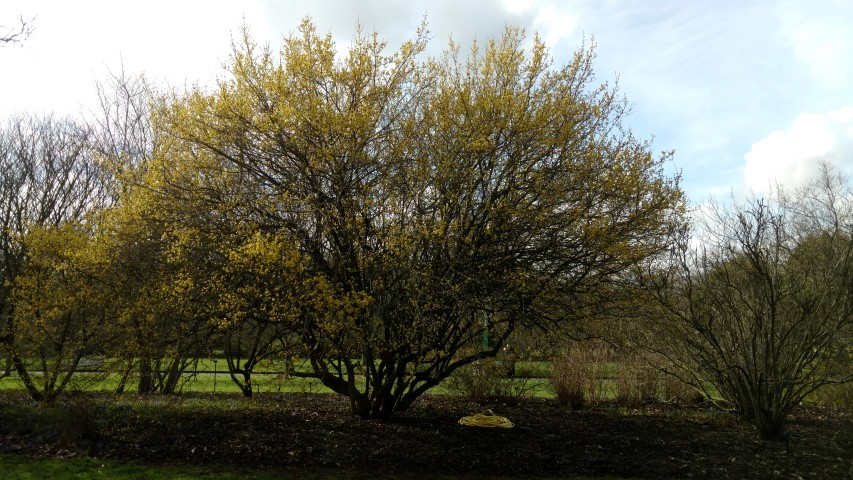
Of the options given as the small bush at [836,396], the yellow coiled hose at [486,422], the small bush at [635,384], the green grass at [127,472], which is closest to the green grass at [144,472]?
the green grass at [127,472]

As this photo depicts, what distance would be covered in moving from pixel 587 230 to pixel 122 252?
565 cm

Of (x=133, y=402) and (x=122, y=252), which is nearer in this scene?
(x=122, y=252)

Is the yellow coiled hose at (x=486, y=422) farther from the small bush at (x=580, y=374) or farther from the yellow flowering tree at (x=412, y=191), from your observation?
the small bush at (x=580, y=374)

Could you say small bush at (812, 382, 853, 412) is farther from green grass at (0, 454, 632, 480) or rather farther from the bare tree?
green grass at (0, 454, 632, 480)

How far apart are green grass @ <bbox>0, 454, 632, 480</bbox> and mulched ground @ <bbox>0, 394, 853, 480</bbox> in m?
0.19

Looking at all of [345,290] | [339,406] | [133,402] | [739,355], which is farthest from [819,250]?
[133,402]

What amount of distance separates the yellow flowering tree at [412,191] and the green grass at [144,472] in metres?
1.34

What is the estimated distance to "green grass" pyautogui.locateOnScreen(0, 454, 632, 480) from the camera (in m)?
5.84

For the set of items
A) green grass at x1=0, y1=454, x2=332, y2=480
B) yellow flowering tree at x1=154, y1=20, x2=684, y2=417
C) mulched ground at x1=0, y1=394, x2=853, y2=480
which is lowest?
green grass at x1=0, y1=454, x2=332, y2=480

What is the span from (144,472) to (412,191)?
409 centimetres

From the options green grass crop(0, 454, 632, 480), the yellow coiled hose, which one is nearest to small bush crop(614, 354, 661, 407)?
the yellow coiled hose

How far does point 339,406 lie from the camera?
9.80 metres

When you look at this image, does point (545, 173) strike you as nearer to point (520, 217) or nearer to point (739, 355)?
point (520, 217)

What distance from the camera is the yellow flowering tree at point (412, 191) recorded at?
681 cm
